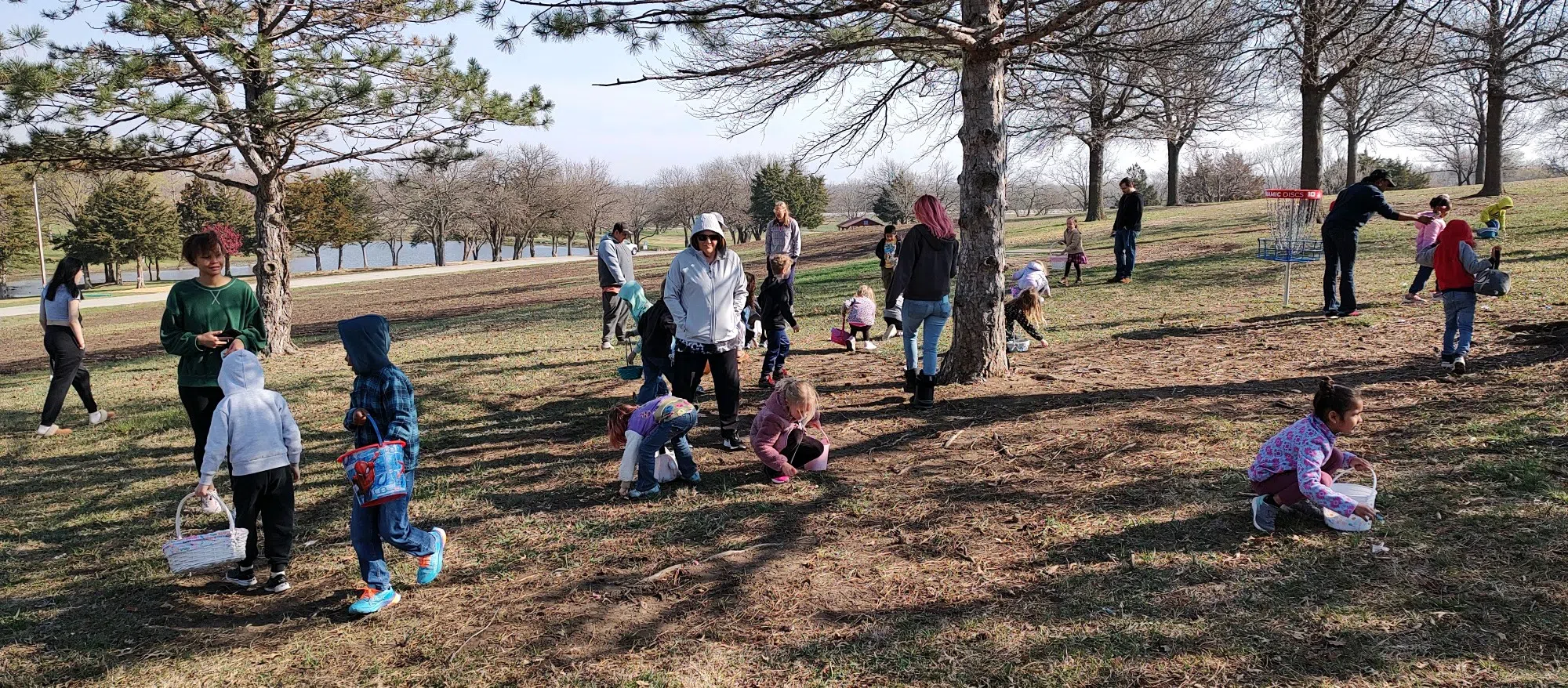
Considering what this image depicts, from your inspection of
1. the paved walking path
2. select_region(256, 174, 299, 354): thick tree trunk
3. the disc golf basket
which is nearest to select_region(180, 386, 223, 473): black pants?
select_region(256, 174, 299, 354): thick tree trunk

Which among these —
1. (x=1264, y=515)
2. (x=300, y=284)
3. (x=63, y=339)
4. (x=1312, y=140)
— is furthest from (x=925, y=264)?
(x=300, y=284)

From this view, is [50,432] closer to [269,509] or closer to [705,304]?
[269,509]

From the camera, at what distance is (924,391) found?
6902 mm

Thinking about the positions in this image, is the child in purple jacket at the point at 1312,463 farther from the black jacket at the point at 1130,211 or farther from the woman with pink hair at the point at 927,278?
the black jacket at the point at 1130,211

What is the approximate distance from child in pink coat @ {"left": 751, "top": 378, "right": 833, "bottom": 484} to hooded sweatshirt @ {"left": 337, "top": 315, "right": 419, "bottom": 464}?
82.6 inches

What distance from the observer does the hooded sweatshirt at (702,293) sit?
579 cm

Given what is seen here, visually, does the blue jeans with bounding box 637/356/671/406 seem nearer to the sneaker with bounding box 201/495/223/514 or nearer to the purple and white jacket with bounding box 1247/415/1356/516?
the sneaker with bounding box 201/495/223/514

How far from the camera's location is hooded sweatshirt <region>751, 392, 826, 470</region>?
525cm

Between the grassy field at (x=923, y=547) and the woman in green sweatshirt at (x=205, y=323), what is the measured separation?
104 cm

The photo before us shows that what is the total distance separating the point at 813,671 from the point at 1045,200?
93.0 meters

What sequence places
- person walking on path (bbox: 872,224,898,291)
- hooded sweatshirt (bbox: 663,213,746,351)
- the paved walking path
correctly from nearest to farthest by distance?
hooded sweatshirt (bbox: 663,213,746,351), person walking on path (bbox: 872,224,898,291), the paved walking path

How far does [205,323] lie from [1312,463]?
19.7ft

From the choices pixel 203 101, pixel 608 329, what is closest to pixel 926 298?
pixel 608 329

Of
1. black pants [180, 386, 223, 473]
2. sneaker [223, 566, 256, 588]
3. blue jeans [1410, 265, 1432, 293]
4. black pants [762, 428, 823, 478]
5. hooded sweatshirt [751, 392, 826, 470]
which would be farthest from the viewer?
blue jeans [1410, 265, 1432, 293]
